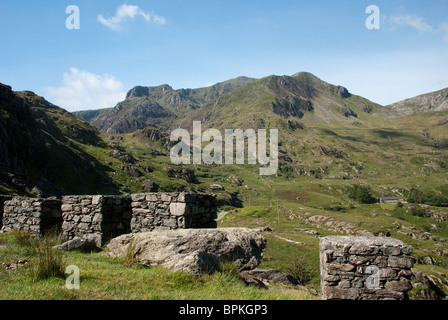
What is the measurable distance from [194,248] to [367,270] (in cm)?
536

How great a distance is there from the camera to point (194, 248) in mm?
9391

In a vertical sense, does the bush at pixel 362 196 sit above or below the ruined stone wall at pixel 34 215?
below

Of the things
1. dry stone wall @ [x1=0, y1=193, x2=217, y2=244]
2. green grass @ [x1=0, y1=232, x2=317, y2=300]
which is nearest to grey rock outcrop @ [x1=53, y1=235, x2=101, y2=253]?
dry stone wall @ [x1=0, y1=193, x2=217, y2=244]

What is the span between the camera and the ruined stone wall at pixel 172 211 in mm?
12242

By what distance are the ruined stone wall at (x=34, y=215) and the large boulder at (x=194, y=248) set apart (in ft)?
17.5

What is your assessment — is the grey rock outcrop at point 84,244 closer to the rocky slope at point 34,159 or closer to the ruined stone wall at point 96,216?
the ruined stone wall at point 96,216

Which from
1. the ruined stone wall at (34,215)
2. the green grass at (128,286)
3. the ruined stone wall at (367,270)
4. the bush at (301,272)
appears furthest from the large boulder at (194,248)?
the bush at (301,272)

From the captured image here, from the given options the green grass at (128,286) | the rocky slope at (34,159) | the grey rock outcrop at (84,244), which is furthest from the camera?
the rocky slope at (34,159)

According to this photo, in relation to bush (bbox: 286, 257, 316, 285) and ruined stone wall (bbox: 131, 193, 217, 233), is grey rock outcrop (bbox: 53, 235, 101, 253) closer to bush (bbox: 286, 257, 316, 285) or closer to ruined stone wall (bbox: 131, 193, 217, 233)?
ruined stone wall (bbox: 131, 193, 217, 233)

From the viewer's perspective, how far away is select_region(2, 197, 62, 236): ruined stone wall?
14.1 m

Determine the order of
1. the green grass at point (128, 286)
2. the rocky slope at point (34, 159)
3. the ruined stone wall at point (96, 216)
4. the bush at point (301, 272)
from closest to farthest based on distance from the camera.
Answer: the green grass at point (128, 286) < the ruined stone wall at point (96, 216) < the bush at point (301, 272) < the rocky slope at point (34, 159)

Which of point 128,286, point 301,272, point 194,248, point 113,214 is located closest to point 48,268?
point 128,286

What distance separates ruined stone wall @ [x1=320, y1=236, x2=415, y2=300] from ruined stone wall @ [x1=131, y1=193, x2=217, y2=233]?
631 centimetres
